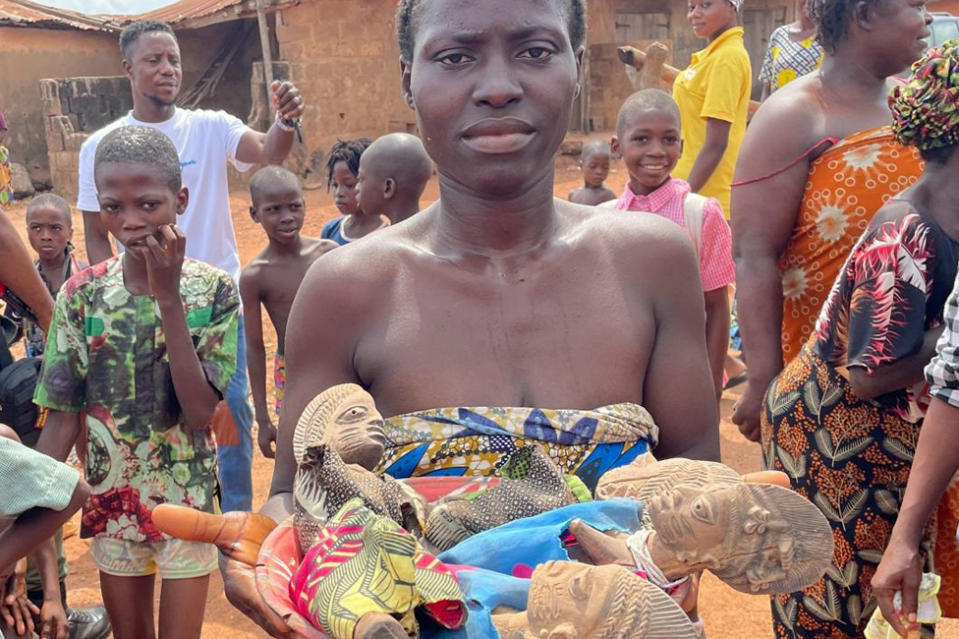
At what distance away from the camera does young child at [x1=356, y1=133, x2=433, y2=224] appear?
4.76m

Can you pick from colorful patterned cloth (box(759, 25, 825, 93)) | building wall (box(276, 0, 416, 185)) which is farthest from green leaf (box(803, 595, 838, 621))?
building wall (box(276, 0, 416, 185))

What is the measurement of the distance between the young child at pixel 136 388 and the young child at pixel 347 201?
177 centimetres

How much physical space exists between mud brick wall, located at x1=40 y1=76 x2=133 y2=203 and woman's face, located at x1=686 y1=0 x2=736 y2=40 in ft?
39.1

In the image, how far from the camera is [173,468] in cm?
346

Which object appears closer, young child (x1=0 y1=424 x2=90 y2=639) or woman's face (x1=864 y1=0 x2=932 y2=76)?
young child (x1=0 y1=424 x2=90 y2=639)

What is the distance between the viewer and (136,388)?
11.1 ft

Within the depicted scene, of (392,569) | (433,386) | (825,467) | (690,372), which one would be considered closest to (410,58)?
(433,386)

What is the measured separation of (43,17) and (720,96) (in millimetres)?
14954

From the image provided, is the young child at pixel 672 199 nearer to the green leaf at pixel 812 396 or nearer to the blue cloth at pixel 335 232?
the blue cloth at pixel 335 232

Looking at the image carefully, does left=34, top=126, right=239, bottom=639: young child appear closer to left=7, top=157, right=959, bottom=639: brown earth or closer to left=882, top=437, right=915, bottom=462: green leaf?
left=7, top=157, right=959, bottom=639: brown earth

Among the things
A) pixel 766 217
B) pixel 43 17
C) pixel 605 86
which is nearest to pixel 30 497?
pixel 766 217

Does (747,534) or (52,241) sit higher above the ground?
(747,534)

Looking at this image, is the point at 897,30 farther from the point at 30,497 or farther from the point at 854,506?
the point at 30,497

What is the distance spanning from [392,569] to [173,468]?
94.4 inches
